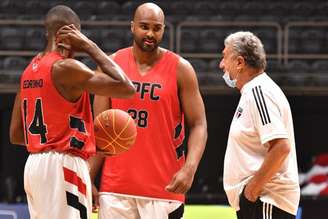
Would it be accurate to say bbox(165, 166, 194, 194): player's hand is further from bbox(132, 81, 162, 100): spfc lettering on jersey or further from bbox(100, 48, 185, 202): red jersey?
bbox(132, 81, 162, 100): spfc lettering on jersey

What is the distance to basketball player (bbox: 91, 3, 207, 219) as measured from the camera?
4812 mm

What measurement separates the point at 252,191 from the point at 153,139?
77 cm

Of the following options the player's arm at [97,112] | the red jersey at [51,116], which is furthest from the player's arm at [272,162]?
the player's arm at [97,112]

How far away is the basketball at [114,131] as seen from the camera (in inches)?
175

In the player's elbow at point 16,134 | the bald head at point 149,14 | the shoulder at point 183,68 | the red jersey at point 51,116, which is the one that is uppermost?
the bald head at point 149,14

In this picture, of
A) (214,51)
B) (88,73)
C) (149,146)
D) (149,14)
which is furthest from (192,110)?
(214,51)

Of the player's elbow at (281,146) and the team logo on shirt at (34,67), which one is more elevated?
the team logo on shirt at (34,67)

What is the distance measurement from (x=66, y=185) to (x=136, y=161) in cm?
70

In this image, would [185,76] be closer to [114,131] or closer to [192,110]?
[192,110]

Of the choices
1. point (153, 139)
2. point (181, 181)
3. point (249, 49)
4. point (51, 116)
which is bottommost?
point (181, 181)

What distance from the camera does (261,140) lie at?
14.5 feet

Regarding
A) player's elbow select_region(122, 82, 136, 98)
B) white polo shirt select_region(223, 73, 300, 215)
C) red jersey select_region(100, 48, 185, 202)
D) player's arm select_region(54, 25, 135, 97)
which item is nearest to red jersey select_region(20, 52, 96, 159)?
player's arm select_region(54, 25, 135, 97)

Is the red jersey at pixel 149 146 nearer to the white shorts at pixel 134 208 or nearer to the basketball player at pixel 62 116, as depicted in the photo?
the white shorts at pixel 134 208

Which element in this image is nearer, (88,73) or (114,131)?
(88,73)
